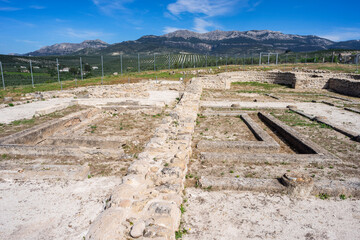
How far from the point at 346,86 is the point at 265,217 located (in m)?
21.3

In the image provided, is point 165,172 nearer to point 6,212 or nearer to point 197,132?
point 6,212

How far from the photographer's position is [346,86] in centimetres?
1936

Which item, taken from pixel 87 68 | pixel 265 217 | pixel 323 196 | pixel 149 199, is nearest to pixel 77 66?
pixel 87 68

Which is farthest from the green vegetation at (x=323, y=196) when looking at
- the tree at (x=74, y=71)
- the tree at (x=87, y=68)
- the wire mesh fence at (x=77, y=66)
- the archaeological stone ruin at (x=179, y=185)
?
the tree at (x=87, y=68)

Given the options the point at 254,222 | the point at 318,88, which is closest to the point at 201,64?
the point at 318,88

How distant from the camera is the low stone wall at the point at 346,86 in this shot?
17.9 m

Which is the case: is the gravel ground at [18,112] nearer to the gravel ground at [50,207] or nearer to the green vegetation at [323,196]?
the gravel ground at [50,207]

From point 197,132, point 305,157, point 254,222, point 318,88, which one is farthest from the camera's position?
point 318,88

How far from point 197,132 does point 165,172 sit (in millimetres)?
4075

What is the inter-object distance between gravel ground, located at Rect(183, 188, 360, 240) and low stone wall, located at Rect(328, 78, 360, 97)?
1843cm

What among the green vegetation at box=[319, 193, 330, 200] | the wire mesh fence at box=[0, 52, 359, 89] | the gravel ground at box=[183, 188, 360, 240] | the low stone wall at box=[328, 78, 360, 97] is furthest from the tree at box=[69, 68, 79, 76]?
the low stone wall at box=[328, 78, 360, 97]

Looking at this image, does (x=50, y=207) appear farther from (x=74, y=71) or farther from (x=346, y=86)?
(x=74, y=71)

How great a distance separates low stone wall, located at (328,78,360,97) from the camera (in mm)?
17922

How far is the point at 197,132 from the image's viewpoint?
8148 mm
